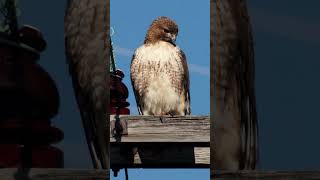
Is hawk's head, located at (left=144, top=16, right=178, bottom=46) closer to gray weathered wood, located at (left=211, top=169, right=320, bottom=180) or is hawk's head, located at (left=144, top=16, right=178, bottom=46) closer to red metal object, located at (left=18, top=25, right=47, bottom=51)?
red metal object, located at (left=18, top=25, right=47, bottom=51)

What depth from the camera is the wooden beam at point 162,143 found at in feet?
5.50

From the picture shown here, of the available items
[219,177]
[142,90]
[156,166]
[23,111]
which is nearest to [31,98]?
[23,111]

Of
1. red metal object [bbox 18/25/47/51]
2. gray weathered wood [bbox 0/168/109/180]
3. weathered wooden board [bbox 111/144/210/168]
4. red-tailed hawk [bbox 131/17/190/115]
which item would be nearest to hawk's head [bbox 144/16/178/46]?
red-tailed hawk [bbox 131/17/190/115]

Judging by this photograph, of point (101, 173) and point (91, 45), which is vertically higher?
point (91, 45)

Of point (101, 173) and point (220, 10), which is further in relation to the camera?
point (220, 10)

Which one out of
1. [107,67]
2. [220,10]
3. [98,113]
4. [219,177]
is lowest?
[219,177]

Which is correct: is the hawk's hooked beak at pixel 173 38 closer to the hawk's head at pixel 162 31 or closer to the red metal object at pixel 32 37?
the hawk's head at pixel 162 31

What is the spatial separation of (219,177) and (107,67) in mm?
→ 417

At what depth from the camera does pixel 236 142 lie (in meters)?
1.78

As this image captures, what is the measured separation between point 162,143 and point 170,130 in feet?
0.14

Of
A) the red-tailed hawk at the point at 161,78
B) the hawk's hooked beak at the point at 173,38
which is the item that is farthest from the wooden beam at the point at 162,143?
the hawk's hooked beak at the point at 173,38

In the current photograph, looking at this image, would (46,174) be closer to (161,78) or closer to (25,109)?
(25,109)

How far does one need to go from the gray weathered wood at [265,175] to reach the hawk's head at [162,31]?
1932 millimetres

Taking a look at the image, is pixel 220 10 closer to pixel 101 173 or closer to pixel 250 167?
pixel 250 167
